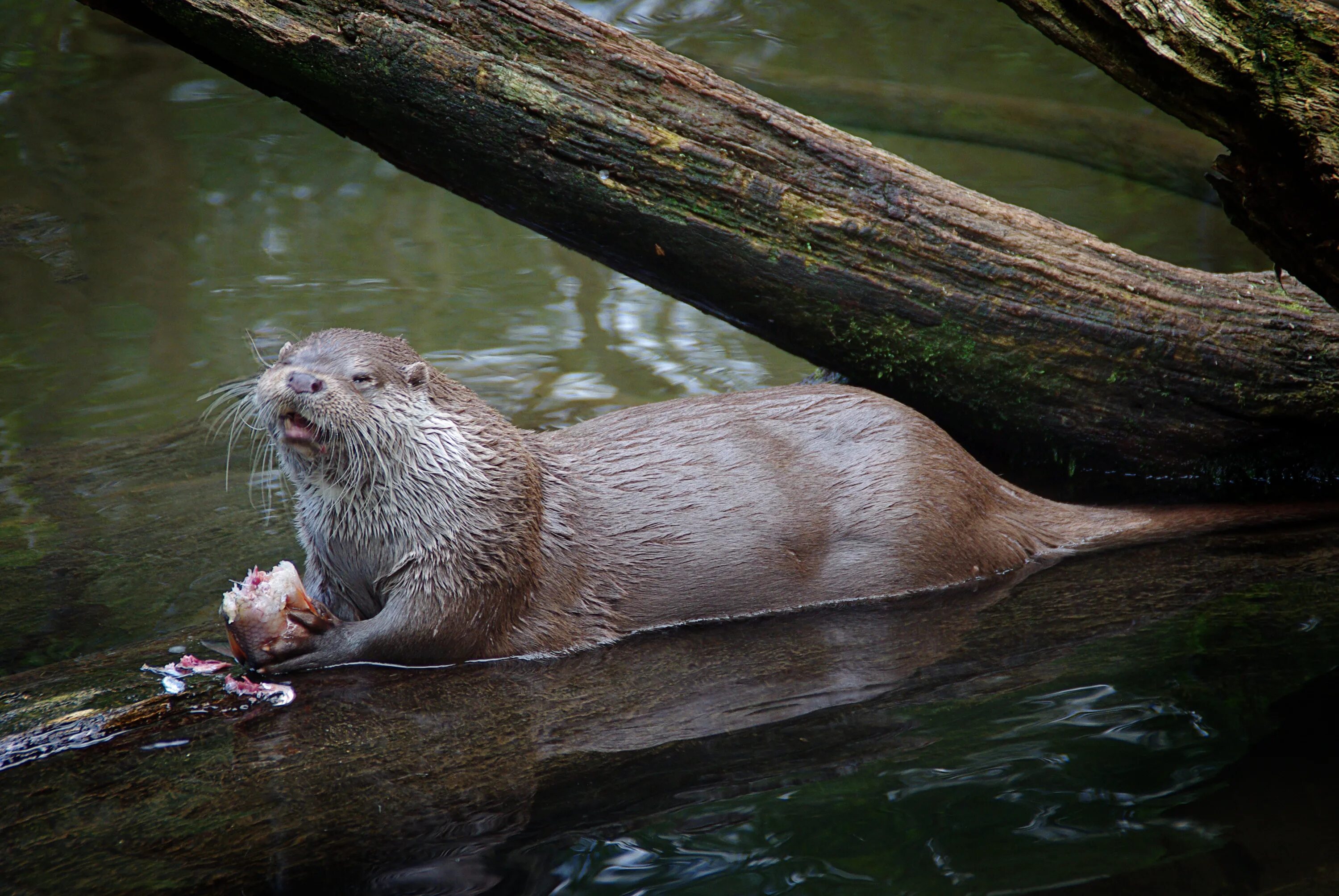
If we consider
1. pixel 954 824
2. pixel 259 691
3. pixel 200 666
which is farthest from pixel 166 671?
pixel 954 824

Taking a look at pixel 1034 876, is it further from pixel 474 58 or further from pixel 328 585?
pixel 474 58

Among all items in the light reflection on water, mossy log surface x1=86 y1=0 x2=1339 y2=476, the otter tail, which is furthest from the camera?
the otter tail

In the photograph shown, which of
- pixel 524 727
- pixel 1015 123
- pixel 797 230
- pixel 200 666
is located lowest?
pixel 200 666

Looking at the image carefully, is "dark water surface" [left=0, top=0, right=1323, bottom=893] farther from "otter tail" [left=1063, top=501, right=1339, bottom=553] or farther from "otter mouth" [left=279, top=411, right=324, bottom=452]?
"otter mouth" [left=279, top=411, right=324, bottom=452]

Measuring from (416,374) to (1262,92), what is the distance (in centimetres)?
227

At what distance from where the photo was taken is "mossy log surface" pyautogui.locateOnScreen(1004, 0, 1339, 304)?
271 centimetres

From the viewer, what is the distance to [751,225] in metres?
3.56

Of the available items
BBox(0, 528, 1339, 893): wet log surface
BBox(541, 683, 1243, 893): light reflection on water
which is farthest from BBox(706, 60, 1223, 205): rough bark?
BBox(541, 683, 1243, 893): light reflection on water

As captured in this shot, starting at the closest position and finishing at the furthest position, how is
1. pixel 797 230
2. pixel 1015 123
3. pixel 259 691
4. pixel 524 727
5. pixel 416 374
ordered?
pixel 524 727 < pixel 259 691 < pixel 416 374 < pixel 797 230 < pixel 1015 123

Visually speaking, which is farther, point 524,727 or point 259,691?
point 259,691

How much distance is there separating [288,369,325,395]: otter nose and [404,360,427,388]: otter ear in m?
0.26

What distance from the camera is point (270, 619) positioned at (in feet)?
9.27

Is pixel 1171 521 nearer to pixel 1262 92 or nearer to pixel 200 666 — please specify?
pixel 1262 92

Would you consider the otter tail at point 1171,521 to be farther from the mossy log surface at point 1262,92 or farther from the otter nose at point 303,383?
the otter nose at point 303,383
